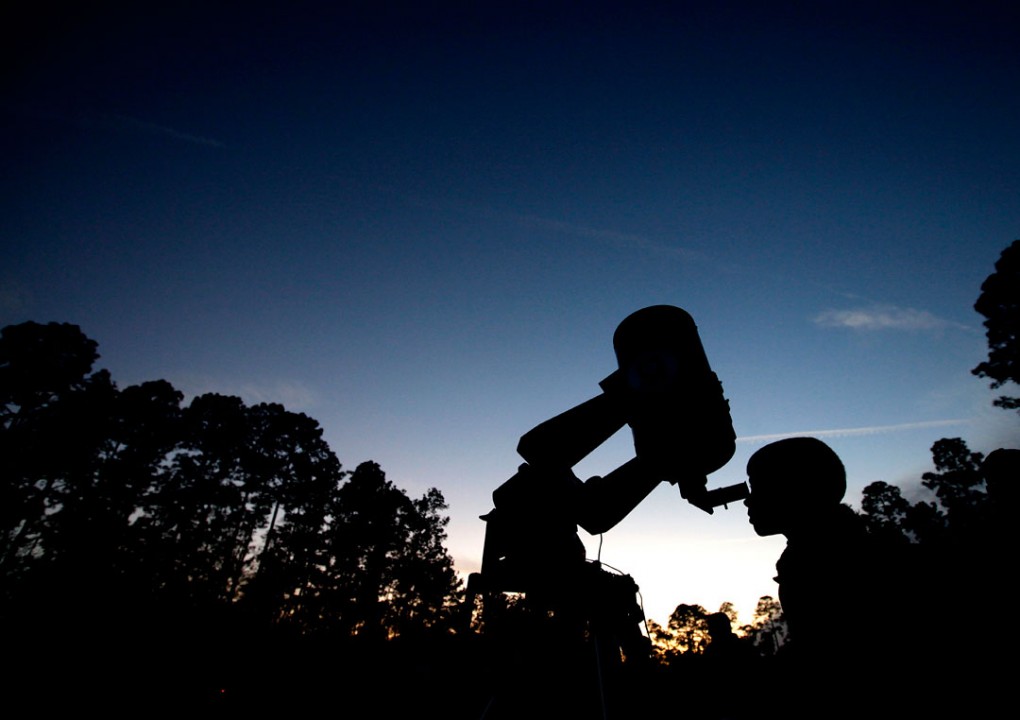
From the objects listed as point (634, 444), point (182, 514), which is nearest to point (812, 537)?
point (634, 444)

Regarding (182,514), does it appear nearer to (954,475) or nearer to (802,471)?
(802,471)

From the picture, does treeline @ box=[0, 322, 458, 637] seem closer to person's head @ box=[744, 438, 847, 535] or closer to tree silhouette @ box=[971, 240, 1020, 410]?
person's head @ box=[744, 438, 847, 535]

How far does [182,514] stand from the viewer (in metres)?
27.3

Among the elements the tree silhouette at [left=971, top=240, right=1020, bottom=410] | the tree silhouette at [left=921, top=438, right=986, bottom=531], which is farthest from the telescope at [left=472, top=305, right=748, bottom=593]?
the tree silhouette at [left=921, top=438, right=986, bottom=531]

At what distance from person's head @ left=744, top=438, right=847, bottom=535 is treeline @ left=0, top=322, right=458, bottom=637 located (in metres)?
20.3

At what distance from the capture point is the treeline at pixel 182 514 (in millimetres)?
17734

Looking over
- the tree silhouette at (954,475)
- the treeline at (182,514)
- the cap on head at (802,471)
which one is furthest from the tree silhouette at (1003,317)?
the treeline at (182,514)

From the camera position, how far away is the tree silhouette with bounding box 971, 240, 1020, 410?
2033 cm

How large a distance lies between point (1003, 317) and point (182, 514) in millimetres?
49393

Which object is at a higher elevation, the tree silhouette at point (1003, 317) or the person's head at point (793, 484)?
the tree silhouette at point (1003, 317)

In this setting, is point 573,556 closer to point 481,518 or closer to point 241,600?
point 481,518

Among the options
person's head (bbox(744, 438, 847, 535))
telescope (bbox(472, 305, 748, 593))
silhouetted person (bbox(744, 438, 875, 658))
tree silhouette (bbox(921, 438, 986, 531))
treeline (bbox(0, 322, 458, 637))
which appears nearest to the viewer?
telescope (bbox(472, 305, 748, 593))

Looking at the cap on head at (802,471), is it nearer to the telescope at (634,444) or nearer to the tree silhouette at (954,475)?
the telescope at (634,444)

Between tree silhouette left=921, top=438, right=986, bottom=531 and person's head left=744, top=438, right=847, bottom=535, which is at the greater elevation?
tree silhouette left=921, top=438, right=986, bottom=531
